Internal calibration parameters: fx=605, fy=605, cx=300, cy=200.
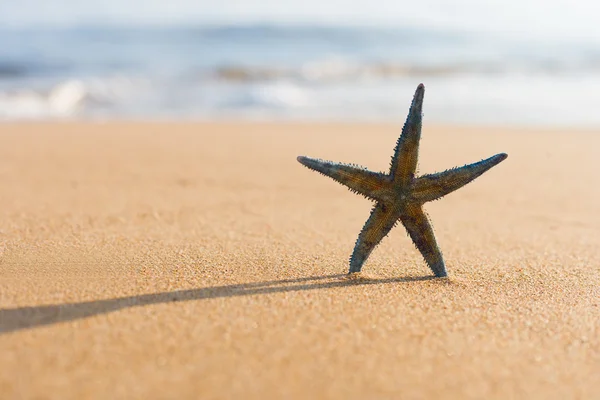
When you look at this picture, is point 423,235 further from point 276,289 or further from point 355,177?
point 276,289

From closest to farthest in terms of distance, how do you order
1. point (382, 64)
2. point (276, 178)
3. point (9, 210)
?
point (9, 210) < point (276, 178) < point (382, 64)

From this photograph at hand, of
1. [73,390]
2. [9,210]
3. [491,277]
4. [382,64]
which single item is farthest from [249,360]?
[382,64]

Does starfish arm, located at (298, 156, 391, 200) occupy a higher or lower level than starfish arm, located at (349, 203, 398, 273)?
higher

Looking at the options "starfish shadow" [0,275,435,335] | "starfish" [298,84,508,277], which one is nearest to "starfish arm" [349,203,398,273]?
"starfish" [298,84,508,277]

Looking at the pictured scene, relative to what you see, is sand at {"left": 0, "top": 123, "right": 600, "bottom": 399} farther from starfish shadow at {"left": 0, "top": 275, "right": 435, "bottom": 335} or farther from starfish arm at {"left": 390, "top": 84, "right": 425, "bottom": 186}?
starfish arm at {"left": 390, "top": 84, "right": 425, "bottom": 186}

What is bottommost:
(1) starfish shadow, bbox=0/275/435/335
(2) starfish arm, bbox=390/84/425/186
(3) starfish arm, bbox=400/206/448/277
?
A: (1) starfish shadow, bbox=0/275/435/335

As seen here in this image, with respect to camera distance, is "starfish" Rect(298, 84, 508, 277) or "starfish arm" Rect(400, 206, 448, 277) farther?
"starfish arm" Rect(400, 206, 448, 277)

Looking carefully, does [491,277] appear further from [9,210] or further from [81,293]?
[9,210]

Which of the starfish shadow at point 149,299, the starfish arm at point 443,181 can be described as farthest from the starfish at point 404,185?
the starfish shadow at point 149,299
